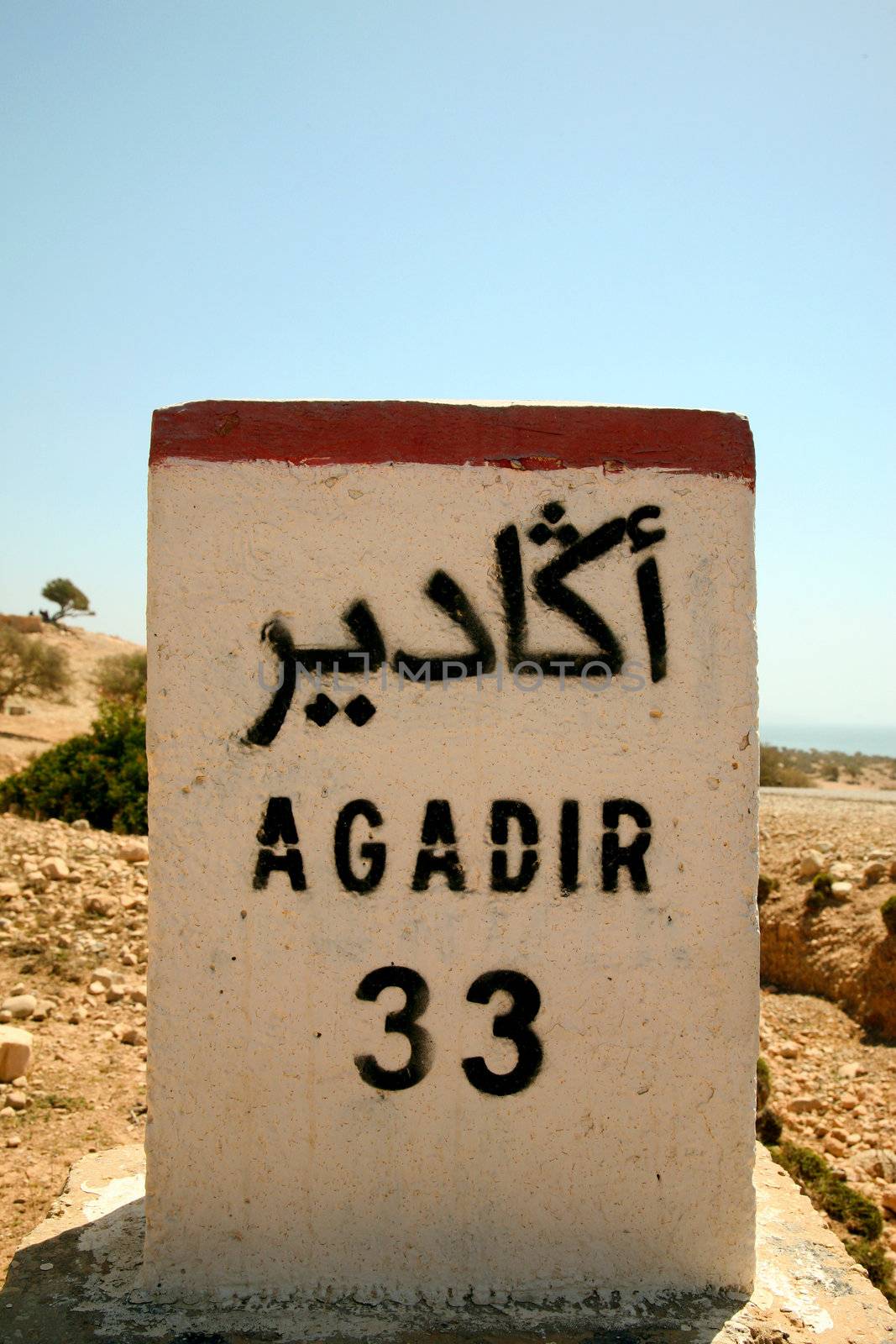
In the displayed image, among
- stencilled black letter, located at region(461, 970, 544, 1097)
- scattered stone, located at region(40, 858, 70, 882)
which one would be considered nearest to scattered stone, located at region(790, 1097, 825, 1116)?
stencilled black letter, located at region(461, 970, 544, 1097)

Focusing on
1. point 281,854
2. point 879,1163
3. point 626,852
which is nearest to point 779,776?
point 879,1163

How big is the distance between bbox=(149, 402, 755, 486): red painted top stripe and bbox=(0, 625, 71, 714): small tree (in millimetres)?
27644

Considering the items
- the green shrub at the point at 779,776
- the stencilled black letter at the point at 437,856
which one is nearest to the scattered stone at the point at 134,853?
the stencilled black letter at the point at 437,856

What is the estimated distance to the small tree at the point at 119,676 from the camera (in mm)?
27375

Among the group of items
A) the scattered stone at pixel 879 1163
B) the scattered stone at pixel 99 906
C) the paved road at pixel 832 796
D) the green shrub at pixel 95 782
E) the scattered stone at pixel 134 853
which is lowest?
the scattered stone at pixel 879 1163

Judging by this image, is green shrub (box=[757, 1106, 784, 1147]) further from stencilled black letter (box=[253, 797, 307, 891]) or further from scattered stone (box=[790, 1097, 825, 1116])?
stencilled black letter (box=[253, 797, 307, 891])

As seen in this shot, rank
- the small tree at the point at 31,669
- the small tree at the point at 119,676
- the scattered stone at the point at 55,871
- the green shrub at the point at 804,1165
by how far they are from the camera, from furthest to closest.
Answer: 1. the small tree at the point at 31,669
2. the small tree at the point at 119,676
3. the scattered stone at the point at 55,871
4. the green shrub at the point at 804,1165

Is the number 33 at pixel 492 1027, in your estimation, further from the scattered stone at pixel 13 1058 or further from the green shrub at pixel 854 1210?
the green shrub at pixel 854 1210

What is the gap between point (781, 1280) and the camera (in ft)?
8.88

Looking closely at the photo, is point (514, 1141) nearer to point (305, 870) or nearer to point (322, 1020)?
point (322, 1020)

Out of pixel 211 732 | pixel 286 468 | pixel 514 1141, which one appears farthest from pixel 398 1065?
pixel 286 468

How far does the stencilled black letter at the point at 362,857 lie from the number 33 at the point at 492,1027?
227 millimetres

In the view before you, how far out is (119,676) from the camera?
2969 cm

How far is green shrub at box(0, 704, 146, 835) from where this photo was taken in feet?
29.5
